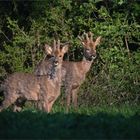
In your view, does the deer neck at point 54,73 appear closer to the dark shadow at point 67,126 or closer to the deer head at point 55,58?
the deer head at point 55,58

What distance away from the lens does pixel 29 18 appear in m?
21.7

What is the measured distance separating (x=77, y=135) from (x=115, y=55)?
10164 millimetres

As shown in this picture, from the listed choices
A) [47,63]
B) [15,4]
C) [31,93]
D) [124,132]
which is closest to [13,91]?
[31,93]

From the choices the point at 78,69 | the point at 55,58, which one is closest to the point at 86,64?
the point at 78,69

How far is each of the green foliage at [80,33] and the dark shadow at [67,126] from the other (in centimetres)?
693

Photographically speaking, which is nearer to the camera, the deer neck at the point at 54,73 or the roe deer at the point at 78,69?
the deer neck at the point at 54,73

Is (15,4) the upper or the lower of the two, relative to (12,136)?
upper

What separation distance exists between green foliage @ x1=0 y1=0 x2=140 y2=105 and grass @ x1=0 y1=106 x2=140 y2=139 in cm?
687

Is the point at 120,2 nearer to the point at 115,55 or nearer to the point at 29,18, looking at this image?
the point at 115,55

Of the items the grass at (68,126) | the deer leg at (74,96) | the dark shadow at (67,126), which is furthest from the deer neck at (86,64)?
the dark shadow at (67,126)

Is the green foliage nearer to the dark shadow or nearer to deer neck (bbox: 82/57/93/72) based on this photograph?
deer neck (bbox: 82/57/93/72)

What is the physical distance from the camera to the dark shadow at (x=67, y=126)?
10281 millimetres

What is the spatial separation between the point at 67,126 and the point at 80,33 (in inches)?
398

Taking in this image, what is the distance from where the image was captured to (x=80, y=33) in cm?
2098
